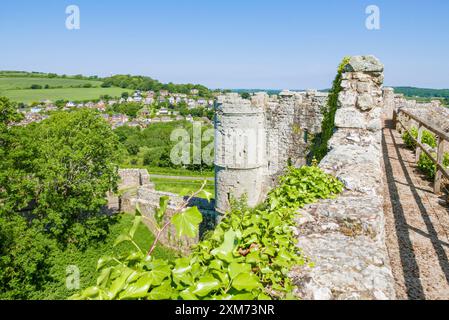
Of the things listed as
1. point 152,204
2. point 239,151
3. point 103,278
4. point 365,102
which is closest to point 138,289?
point 103,278

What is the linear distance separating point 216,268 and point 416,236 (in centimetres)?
267

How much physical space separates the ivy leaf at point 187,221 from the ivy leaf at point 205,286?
0.25 metres

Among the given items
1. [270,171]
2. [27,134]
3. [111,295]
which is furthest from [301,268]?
[27,134]

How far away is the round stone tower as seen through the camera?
44.0 ft

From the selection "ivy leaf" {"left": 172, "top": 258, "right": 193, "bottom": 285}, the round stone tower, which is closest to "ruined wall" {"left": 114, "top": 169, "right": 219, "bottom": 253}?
the round stone tower

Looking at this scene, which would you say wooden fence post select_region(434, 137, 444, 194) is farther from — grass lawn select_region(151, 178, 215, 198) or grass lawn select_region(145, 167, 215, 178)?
grass lawn select_region(145, 167, 215, 178)

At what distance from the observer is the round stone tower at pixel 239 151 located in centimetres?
1340

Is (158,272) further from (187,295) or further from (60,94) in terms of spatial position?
(60,94)

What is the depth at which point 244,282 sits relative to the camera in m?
1.74

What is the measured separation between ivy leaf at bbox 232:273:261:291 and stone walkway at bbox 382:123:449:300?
1.54 meters

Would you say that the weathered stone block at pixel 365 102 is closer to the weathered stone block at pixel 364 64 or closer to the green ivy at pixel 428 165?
the weathered stone block at pixel 364 64
